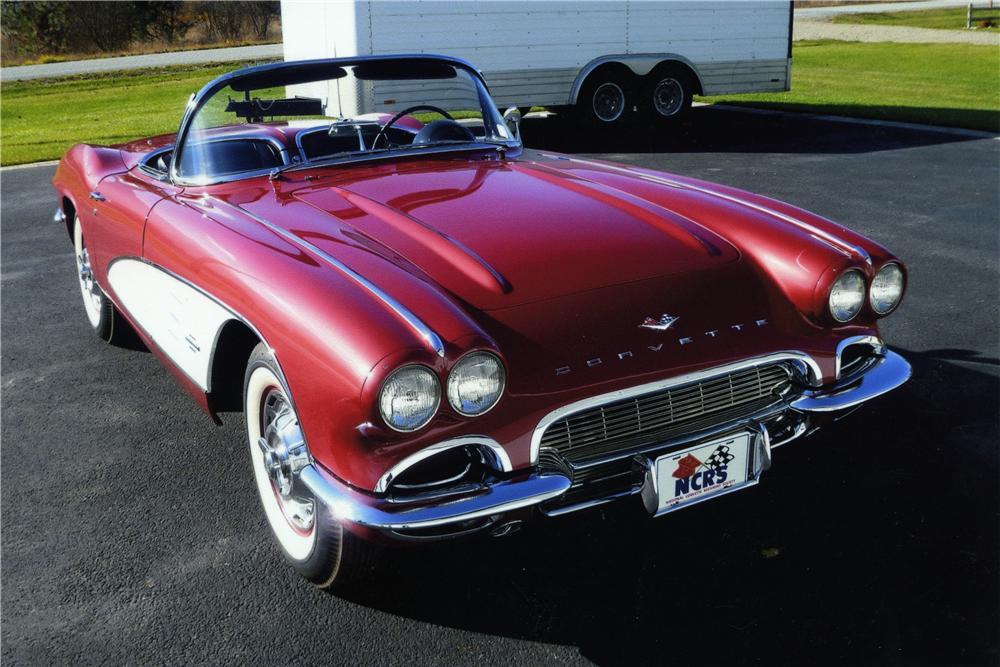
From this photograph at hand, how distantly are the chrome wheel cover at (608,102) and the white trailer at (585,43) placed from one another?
14 millimetres

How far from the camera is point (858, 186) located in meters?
→ 8.48

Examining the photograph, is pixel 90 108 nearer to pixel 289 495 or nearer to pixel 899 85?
pixel 899 85

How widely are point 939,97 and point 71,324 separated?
13.4 metres

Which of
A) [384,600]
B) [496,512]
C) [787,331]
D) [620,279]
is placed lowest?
[384,600]

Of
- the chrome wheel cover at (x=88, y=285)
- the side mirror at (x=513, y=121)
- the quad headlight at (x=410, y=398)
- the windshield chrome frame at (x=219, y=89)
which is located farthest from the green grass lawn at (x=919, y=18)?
the quad headlight at (x=410, y=398)

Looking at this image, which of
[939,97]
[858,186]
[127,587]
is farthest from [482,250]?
[939,97]

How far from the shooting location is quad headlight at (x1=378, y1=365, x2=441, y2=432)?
2301 millimetres

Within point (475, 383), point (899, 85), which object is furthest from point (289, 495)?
point (899, 85)

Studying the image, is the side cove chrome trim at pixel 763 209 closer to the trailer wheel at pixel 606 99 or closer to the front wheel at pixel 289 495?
the front wheel at pixel 289 495

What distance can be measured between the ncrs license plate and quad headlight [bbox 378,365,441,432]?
0.67 metres

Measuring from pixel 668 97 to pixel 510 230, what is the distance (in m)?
10.7

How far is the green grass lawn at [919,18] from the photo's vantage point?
97.3 ft

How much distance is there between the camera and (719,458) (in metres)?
2.71

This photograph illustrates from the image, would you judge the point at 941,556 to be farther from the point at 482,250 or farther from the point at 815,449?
the point at 482,250
